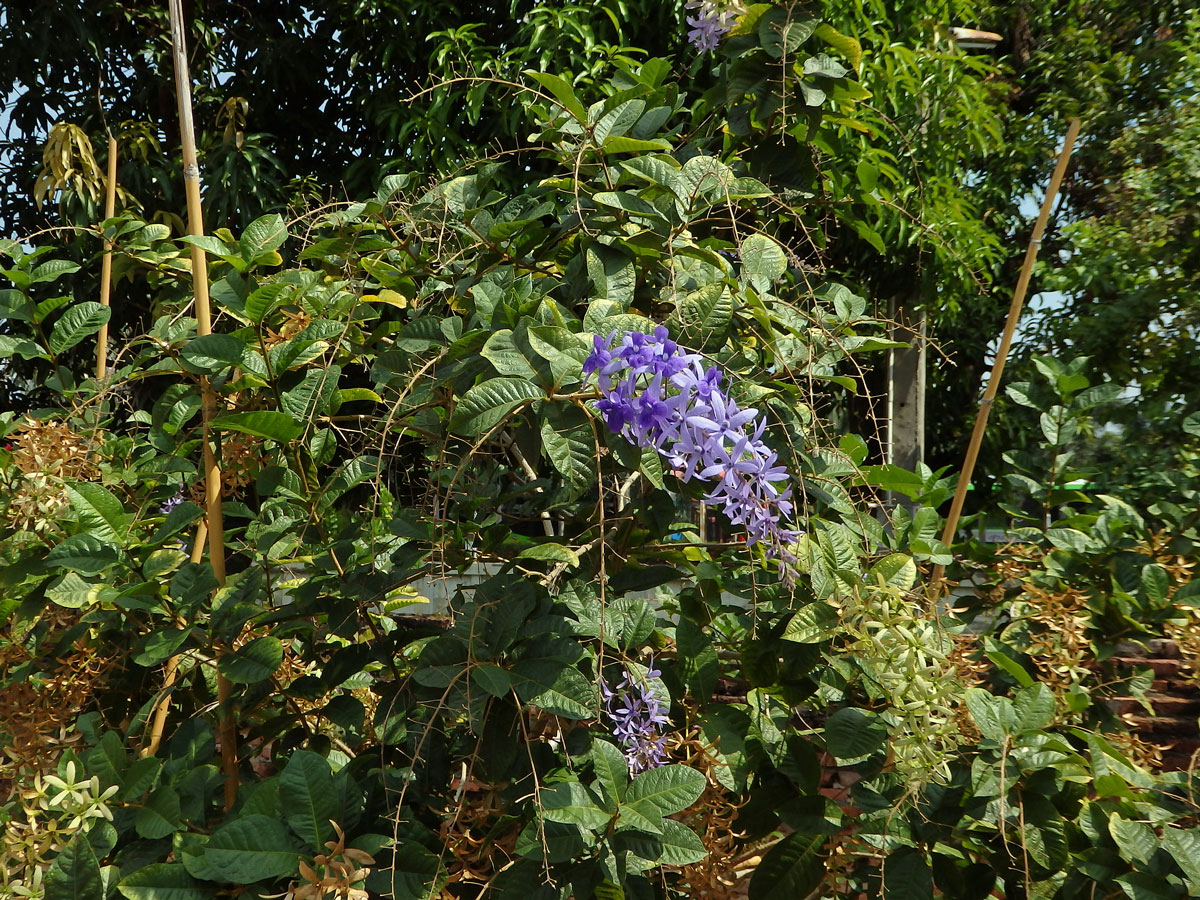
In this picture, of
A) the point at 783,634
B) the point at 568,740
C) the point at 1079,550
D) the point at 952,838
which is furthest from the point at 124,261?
the point at 1079,550

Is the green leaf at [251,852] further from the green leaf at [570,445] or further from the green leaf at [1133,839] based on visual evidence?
the green leaf at [1133,839]

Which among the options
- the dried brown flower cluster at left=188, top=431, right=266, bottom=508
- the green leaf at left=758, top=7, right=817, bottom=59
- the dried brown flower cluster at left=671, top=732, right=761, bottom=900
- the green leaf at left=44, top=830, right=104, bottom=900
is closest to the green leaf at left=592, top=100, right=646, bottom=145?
the green leaf at left=758, top=7, right=817, bottom=59

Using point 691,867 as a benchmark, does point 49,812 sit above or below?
above

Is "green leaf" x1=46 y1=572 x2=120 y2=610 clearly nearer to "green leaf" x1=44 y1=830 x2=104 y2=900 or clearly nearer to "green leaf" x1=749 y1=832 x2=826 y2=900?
"green leaf" x1=44 y1=830 x2=104 y2=900

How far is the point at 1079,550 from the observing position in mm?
1343

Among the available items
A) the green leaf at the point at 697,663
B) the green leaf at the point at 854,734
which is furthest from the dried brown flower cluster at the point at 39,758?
the green leaf at the point at 854,734

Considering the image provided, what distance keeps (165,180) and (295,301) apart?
3024 mm

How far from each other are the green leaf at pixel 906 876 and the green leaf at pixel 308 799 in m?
0.54

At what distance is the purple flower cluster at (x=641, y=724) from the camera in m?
0.95

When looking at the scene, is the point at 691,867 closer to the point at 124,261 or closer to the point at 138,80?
the point at 124,261

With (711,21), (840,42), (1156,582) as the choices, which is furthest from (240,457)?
(1156,582)

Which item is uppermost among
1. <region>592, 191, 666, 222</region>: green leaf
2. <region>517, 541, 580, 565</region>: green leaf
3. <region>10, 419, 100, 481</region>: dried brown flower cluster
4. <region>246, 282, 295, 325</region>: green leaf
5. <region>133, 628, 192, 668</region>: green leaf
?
<region>592, 191, 666, 222</region>: green leaf

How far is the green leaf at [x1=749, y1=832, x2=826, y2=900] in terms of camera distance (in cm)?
99

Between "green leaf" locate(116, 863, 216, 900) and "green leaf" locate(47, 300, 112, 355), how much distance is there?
2.20 ft
